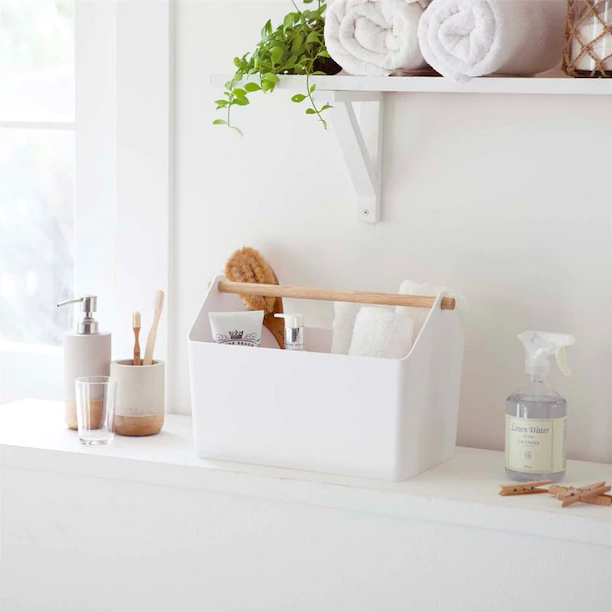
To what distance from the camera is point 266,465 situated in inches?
44.3

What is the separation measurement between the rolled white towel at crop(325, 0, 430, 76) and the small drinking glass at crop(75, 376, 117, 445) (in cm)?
50

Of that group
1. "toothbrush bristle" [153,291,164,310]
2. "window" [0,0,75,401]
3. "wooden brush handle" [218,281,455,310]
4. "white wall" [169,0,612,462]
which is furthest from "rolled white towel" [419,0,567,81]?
"window" [0,0,75,401]

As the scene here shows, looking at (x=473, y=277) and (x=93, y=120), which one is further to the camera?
(x=93, y=120)

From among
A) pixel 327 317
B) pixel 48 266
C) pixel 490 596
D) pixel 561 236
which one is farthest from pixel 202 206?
pixel 490 596

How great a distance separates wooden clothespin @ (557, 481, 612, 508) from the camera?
100 centimetres

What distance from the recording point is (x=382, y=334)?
1089 millimetres

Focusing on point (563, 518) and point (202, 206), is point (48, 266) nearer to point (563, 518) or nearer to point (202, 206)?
point (202, 206)

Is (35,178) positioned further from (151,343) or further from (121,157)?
(151,343)

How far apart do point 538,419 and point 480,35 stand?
0.42 metres

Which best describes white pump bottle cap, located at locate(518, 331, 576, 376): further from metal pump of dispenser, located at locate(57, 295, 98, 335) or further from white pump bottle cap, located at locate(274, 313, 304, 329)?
metal pump of dispenser, located at locate(57, 295, 98, 335)

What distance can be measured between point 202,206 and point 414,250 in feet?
1.03

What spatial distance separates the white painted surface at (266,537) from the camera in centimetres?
101

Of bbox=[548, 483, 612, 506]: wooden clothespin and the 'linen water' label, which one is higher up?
the 'linen water' label

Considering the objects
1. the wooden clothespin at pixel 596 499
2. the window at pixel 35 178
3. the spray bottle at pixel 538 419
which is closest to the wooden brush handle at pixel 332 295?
the spray bottle at pixel 538 419
